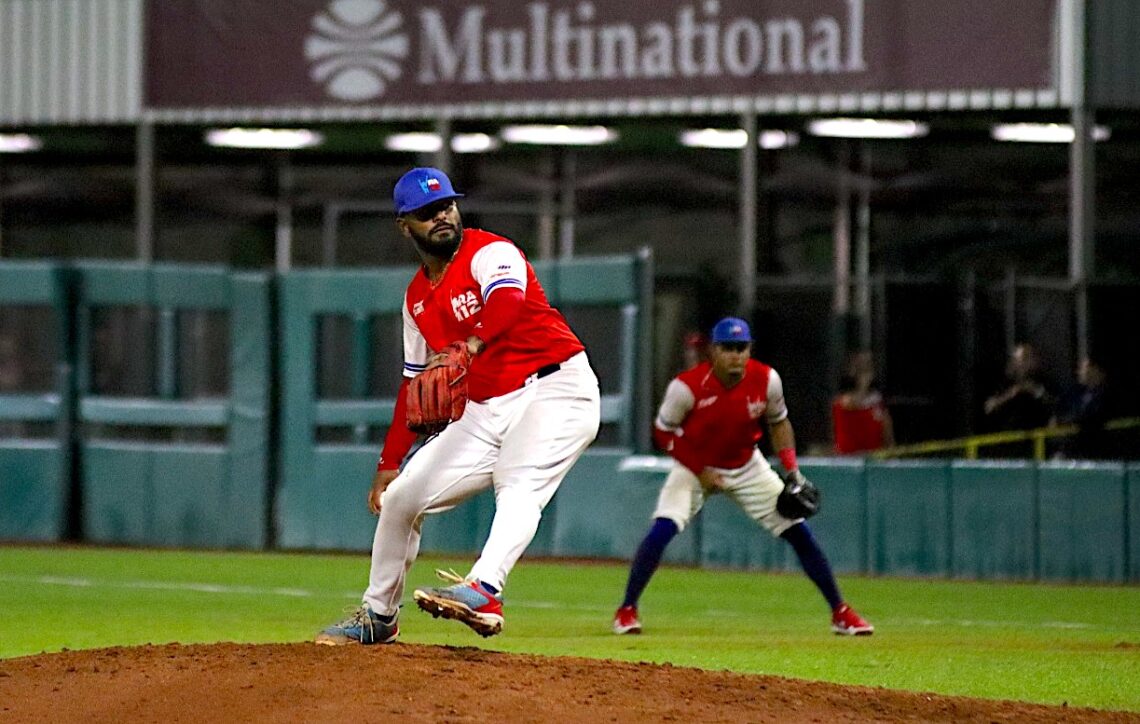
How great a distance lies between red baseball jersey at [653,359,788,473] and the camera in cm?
1152

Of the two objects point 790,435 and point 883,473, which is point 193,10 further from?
point 790,435

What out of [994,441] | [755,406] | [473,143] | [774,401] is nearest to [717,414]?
[755,406]

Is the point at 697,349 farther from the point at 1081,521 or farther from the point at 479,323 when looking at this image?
the point at 479,323

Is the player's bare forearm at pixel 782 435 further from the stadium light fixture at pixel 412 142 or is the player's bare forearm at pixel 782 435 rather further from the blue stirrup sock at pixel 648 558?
the stadium light fixture at pixel 412 142

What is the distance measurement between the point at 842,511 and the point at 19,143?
50.0ft

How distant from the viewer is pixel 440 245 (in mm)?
7418

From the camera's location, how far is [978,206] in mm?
23938

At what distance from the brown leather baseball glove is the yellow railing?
9.43 metres

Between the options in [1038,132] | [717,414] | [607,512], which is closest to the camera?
[717,414]

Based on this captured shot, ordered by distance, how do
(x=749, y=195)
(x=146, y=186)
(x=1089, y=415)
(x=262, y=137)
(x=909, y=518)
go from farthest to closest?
(x=262, y=137) → (x=146, y=186) → (x=749, y=195) → (x=1089, y=415) → (x=909, y=518)

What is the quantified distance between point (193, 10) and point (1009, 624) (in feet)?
46.6

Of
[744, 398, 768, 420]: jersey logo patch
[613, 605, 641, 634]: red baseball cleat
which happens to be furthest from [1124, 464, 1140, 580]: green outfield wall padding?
[613, 605, 641, 634]: red baseball cleat

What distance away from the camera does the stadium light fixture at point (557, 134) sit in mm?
23469

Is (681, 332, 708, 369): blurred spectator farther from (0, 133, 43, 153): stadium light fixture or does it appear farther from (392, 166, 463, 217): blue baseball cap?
(0, 133, 43, 153): stadium light fixture
